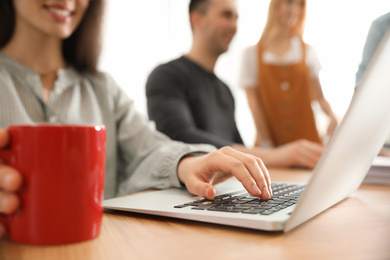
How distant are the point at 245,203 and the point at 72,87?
0.68 m

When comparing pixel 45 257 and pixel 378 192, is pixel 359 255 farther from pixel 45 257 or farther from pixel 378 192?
pixel 378 192

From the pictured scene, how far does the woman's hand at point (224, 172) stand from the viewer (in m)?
0.48

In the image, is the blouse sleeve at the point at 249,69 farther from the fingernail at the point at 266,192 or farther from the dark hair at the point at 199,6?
the fingernail at the point at 266,192

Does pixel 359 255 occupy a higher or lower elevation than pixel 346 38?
lower

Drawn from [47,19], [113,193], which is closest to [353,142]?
[113,193]

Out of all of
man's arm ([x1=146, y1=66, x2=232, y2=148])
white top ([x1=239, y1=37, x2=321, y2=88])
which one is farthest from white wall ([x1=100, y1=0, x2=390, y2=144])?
man's arm ([x1=146, y1=66, x2=232, y2=148])

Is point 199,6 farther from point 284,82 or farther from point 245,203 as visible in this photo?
point 245,203

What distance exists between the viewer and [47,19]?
911 millimetres

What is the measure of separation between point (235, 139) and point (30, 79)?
89 cm

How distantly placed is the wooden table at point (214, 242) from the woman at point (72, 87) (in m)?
0.28

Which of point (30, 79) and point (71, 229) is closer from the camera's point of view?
point (71, 229)

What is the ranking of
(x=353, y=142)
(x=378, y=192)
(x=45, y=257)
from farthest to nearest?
(x=378, y=192) < (x=353, y=142) < (x=45, y=257)

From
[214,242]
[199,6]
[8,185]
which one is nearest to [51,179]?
[8,185]

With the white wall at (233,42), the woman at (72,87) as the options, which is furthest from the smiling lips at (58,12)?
the white wall at (233,42)
